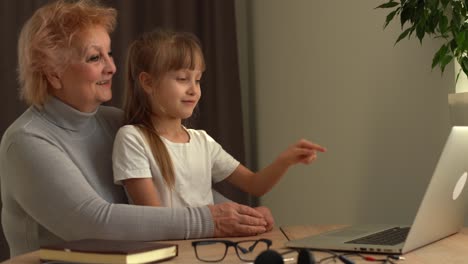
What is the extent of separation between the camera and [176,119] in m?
2.01

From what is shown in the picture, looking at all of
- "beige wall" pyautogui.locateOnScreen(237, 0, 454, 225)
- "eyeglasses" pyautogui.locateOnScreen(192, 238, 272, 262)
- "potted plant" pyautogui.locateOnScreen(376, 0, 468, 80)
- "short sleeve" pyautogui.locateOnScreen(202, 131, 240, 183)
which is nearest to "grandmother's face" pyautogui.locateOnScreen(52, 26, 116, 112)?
"short sleeve" pyautogui.locateOnScreen(202, 131, 240, 183)

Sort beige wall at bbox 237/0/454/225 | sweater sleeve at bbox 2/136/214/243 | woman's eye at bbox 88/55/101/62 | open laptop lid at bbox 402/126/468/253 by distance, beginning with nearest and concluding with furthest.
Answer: open laptop lid at bbox 402/126/468/253 → sweater sleeve at bbox 2/136/214/243 → woman's eye at bbox 88/55/101/62 → beige wall at bbox 237/0/454/225

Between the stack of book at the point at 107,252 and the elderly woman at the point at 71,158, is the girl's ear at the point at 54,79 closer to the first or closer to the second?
the elderly woman at the point at 71,158

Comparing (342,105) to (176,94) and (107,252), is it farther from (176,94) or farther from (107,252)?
(107,252)

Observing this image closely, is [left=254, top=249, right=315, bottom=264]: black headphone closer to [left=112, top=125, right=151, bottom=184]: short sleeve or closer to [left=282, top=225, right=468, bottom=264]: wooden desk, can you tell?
[left=282, top=225, right=468, bottom=264]: wooden desk

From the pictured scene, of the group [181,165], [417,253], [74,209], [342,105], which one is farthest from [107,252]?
[342,105]

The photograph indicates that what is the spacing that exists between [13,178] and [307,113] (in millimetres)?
1714

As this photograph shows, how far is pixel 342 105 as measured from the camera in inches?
117

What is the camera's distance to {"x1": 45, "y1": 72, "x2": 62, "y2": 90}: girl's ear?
1.87 m

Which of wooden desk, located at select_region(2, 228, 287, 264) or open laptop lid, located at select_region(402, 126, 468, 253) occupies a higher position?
open laptop lid, located at select_region(402, 126, 468, 253)

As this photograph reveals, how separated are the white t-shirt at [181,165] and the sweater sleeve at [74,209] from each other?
0.54ft

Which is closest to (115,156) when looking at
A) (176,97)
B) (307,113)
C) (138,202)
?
(138,202)

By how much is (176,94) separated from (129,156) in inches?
9.8

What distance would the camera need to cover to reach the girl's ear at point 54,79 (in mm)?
1868
